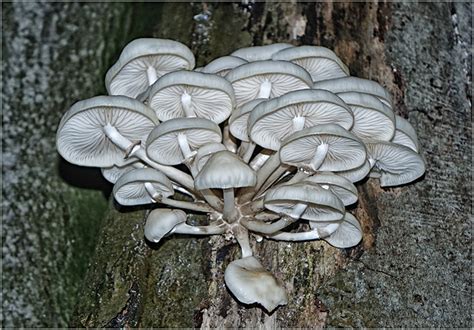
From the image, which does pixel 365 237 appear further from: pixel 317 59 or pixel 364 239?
pixel 317 59

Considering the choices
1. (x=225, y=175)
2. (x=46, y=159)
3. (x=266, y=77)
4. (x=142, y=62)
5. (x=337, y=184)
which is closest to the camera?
(x=225, y=175)

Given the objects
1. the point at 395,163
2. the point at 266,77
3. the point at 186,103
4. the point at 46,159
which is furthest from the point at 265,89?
the point at 46,159

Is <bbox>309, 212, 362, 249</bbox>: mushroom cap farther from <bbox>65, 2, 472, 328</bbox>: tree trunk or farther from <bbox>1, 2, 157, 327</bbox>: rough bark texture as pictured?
<bbox>1, 2, 157, 327</bbox>: rough bark texture

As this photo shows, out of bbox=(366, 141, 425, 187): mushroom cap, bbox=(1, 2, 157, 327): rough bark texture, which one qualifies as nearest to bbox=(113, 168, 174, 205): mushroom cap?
bbox=(366, 141, 425, 187): mushroom cap

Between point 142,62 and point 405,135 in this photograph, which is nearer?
point 405,135

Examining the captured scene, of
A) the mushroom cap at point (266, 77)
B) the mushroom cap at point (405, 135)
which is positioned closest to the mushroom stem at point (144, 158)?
the mushroom cap at point (266, 77)

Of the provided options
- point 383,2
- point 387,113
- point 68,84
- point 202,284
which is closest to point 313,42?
point 383,2
